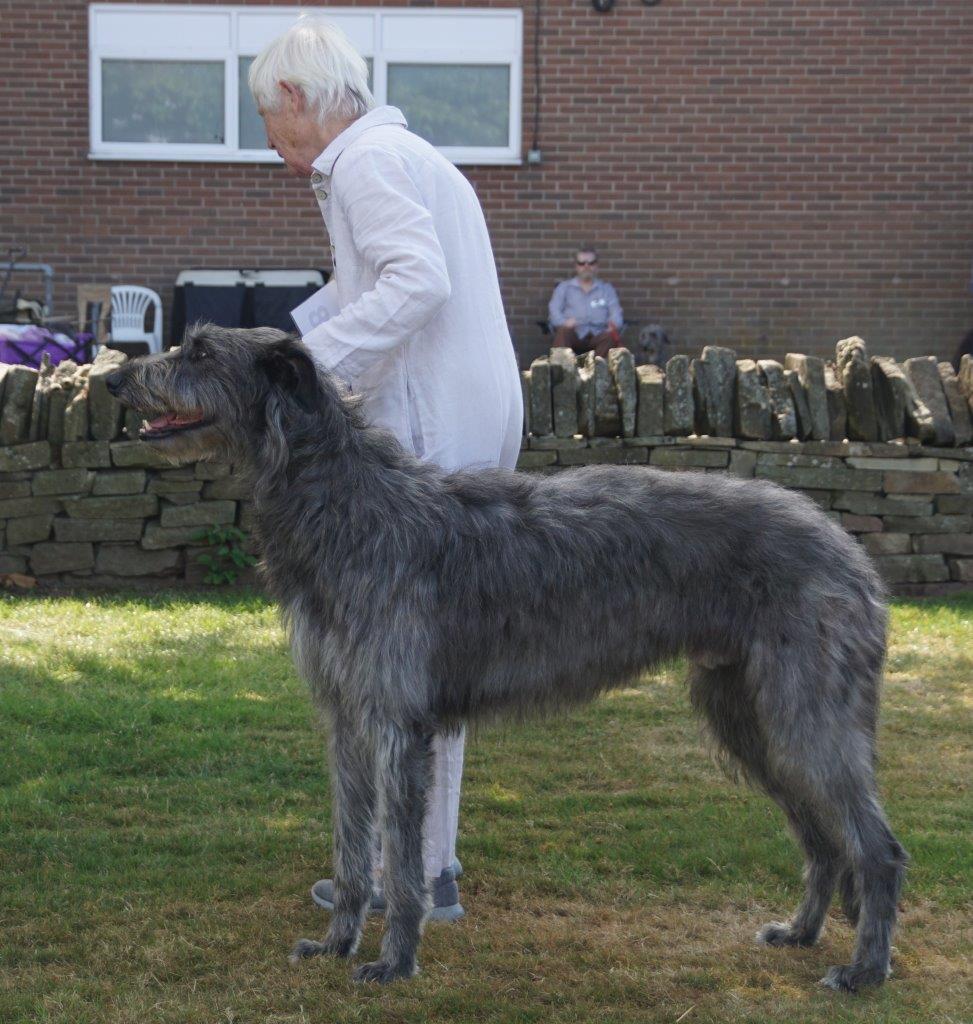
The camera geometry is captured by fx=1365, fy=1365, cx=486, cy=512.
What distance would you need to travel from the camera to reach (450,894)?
14.9 feet

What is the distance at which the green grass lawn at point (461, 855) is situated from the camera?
3.95 m

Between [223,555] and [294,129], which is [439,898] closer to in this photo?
[294,129]

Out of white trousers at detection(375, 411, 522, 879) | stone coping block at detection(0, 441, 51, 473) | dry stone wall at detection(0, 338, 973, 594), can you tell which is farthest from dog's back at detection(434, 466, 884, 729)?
stone coping block at detection(0, 441, 51, 473)

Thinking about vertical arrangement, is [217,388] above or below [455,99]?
below

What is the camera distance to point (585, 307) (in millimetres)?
13914

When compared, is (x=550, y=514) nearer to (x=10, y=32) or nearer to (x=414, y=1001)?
(x=414, y=1001)

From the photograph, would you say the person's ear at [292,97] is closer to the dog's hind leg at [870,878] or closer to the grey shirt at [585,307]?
the dog's hind leg at [870,878]

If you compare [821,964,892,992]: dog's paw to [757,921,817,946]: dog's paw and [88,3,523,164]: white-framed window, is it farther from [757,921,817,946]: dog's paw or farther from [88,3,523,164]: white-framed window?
[88,3,523,164]: white-framed window

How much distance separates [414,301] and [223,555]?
15.3ft

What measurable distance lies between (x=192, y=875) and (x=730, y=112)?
1168 centimetres

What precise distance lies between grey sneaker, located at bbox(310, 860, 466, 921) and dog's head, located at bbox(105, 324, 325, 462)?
5.25ft

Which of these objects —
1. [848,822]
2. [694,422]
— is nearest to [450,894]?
[848,822]

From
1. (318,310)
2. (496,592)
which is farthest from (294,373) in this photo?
(496,592)

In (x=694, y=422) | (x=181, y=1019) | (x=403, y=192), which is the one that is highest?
(x=403, y=192)
